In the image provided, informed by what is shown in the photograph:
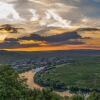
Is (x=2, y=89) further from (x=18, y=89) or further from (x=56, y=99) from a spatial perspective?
(x=56, y=99)

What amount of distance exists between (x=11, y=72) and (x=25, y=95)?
43.4 feet

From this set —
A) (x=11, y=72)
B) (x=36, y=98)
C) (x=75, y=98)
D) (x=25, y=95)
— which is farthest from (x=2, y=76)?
(x=75, y=98)

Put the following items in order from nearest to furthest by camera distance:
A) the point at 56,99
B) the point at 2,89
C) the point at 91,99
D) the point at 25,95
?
1. the point at 2,89
2. the point at 25,95
3. the point at 56,99
4. the point at 91,99

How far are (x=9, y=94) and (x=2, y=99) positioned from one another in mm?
2093

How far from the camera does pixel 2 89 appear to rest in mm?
98688

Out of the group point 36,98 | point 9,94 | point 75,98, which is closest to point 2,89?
point 9,94

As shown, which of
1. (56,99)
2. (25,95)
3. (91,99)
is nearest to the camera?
(25,95)

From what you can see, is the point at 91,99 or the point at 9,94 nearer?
the point at 9,94

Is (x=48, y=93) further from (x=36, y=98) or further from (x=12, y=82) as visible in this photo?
(x=12, y=82)

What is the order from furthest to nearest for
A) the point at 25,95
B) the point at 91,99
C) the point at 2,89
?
the point at 91,99 < the point at 25,95 < the point at 2,89

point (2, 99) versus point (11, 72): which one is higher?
point (11, 72)

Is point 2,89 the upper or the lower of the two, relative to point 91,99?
upper

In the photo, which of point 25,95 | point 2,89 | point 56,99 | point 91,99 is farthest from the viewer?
point 91,99

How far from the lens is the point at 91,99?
456 feet
